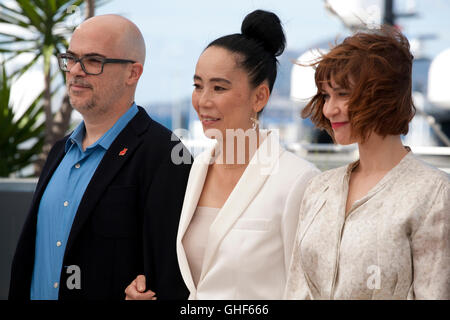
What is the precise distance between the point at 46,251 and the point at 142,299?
0.55 m

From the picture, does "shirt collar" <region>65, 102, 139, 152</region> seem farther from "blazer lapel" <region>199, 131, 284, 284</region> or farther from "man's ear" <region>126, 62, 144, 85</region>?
"blazer lapel" <region>199, 131, 284, 284</region>

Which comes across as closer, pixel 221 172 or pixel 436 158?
pixel 221 172

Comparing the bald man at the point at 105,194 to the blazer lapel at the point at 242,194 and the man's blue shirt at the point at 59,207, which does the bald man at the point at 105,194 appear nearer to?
the man's blue shirt at the point at 59,207

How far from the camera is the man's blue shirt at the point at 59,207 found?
2395mm

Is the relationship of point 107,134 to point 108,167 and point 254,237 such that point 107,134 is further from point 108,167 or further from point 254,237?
point 254,237

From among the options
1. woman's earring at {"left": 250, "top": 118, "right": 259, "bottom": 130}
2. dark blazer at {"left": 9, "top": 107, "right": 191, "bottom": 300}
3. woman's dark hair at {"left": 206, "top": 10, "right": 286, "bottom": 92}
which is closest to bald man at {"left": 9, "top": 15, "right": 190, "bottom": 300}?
dark blazer at {"left": 9, "top": 107, "right": 191, "bottom": 300}

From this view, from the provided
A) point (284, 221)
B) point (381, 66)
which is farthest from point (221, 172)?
point (381, 66)

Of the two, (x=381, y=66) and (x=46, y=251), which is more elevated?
(x=381, y=66)

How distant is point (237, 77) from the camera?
217cm

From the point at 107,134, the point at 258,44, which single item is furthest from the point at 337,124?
the point at 107,134

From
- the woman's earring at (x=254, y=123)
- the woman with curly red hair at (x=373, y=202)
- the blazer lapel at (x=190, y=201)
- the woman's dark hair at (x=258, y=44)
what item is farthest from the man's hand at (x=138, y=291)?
the woman's dark hair at (x=258, y=44)

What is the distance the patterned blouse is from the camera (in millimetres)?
1654

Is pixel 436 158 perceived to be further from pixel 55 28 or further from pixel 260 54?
pixel 260 54

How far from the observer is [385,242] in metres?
1.69
